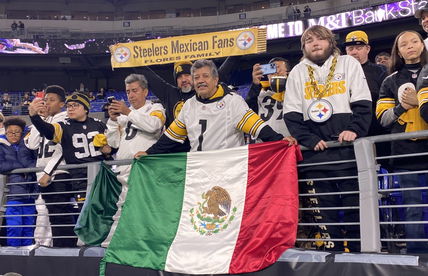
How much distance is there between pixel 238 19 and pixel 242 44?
1752 cm

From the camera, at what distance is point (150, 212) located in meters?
4.05

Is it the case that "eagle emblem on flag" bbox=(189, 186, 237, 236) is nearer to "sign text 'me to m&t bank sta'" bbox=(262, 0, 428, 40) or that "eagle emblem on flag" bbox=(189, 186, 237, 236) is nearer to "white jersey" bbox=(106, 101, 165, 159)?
"white jersey" bbox=(106, 101, 165, 159)

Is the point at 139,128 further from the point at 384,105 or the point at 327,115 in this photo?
the point at 384,105

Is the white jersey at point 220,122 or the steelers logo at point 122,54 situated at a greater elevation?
the steelers logo at point 122,54

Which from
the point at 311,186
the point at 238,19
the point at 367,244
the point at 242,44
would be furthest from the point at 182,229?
the point at 238,19

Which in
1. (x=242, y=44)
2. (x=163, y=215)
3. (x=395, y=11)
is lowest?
(x=163, y=215)

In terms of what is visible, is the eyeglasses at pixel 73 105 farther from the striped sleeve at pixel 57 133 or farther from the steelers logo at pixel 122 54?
the steelers logo at pixel 122 54

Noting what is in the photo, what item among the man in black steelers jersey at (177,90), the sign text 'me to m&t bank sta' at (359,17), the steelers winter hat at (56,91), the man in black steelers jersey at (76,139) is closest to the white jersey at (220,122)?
the man in black steelers jersey at (177,90)

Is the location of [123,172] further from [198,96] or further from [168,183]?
[198,96]

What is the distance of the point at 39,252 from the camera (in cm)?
461

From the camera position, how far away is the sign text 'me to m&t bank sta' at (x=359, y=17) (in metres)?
16.8

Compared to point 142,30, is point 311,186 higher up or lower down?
lower down

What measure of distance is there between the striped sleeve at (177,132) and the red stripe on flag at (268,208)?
0.71 meters

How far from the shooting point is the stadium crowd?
3.43m
